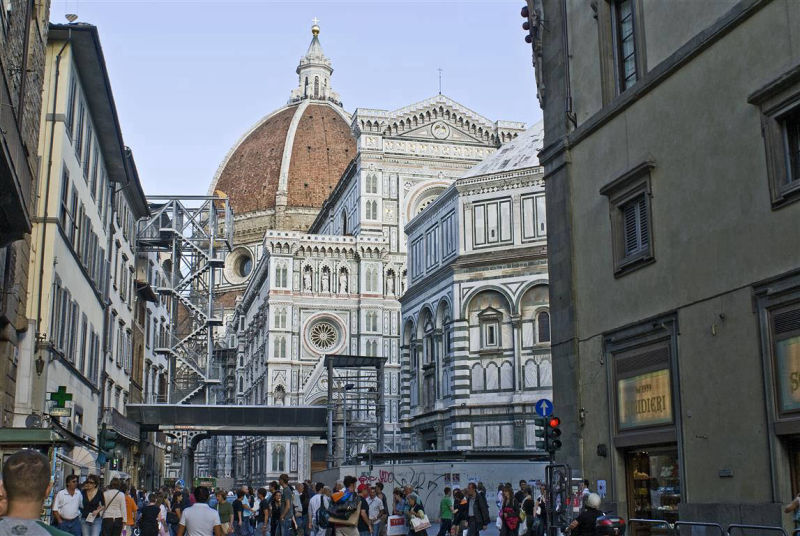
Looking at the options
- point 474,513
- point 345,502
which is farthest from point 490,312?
point 345,502

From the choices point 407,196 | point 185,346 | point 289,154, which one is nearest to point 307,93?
point 289,154

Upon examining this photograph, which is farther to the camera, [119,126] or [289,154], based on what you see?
[289,154]

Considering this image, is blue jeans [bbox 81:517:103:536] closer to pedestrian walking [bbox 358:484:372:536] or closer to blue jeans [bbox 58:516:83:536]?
blue jeans [bbox 58:516:83:536]

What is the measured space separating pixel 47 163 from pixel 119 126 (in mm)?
8397

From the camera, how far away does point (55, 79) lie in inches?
987

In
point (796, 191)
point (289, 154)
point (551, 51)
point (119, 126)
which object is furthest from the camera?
point (289, 154)

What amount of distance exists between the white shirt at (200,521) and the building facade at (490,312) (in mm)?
28807

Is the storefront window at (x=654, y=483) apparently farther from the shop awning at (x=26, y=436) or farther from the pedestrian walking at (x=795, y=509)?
the shop awning at (x=26, y=436)

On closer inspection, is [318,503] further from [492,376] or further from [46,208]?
[492,376]

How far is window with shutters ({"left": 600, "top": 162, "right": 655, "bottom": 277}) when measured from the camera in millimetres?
16766

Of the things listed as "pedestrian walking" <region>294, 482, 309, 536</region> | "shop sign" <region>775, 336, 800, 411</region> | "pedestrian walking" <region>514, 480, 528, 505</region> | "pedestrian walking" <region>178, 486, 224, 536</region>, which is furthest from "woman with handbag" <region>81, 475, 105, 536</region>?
"shop sign" <region>775, 336, 800, 411</region>

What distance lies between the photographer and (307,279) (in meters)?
77.4

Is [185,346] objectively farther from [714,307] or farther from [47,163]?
[714,307]

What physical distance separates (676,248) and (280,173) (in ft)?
377
